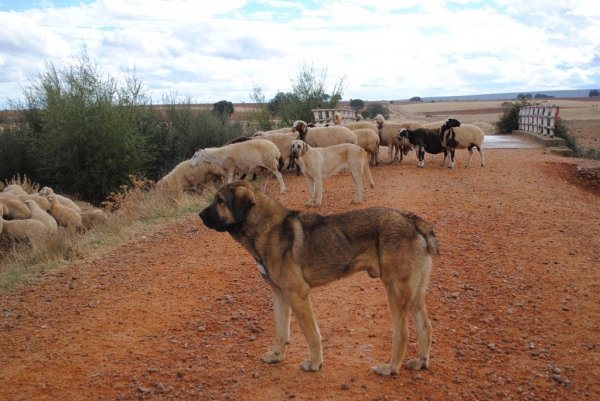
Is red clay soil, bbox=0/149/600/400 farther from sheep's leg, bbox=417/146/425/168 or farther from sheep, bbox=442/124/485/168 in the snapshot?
sheep's leg, bbox=417/146/425/168

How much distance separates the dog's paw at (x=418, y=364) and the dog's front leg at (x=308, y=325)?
0.81 metres

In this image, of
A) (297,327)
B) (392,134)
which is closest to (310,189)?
(297,327)

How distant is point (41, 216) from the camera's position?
561 inches

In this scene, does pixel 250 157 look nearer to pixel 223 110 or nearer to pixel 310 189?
pixel 310 189

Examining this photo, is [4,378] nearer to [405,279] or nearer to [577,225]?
[405,279]

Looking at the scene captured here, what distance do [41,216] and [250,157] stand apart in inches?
221

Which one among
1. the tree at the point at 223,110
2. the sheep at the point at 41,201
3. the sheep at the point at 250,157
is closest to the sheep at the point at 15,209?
the sheep at the point at 41,201

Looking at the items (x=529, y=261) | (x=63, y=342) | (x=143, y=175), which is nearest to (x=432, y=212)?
(x=529, y=261)

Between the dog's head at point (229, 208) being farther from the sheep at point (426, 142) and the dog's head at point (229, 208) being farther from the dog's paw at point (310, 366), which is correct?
the sheep at point (426, 142)

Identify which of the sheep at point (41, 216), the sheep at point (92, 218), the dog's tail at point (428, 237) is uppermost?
the dog's tail at point (428, 237)

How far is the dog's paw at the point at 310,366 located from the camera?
5.40m

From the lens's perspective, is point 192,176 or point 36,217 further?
point 192,176

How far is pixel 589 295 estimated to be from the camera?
23.1 ft

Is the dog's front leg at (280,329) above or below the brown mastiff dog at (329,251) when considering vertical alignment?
below
